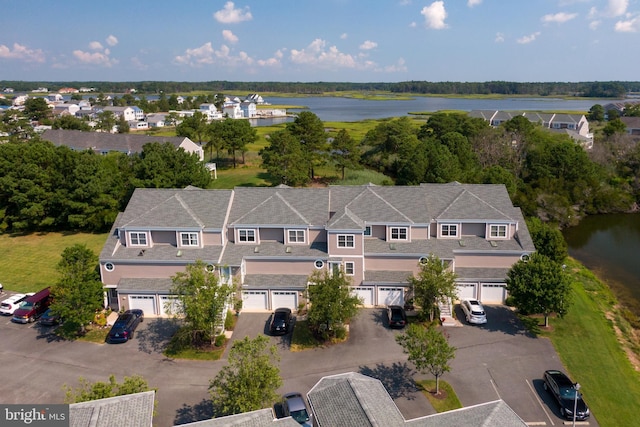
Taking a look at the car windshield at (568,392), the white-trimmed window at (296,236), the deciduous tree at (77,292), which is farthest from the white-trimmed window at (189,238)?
the car windshield at (568,392)

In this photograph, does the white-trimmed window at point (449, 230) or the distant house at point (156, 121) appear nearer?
the white-trimmed window at point (449, 230)

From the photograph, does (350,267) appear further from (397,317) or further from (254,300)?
A: (254,300)

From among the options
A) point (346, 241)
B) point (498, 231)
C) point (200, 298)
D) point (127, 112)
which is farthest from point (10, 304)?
point (127, 112)

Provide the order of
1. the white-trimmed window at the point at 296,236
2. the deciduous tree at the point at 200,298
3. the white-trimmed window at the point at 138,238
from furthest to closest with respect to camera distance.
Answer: the white-trimmed window at the point at 296,236 → the white-trimmed window at the point at 138,238 → the deciduous tree at the point at 200,298

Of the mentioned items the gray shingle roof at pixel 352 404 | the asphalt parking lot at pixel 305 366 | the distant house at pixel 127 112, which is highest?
the distant house at pixel 127 112

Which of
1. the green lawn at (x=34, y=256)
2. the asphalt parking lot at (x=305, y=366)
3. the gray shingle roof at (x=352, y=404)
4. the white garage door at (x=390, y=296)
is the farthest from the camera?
the green lawn at (x=34, y=256)

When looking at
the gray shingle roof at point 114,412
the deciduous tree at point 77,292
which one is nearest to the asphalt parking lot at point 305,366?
the deciduous tree at point 77,292

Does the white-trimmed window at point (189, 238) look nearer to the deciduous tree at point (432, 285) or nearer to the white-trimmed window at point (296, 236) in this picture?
the white-trimmed window at point (296, 236)

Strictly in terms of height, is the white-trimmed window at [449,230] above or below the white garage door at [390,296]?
above

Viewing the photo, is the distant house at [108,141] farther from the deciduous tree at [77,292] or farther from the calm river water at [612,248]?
the calm river water at [612,248]
